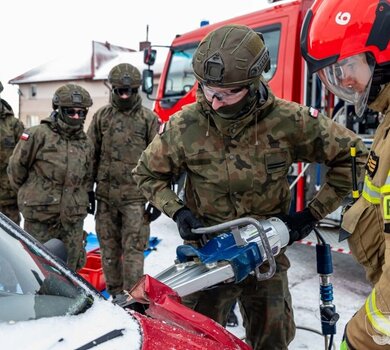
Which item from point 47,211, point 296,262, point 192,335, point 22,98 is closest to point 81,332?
point 192,335

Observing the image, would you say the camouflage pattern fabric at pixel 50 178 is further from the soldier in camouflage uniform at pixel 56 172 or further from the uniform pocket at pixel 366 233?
the uniform pocket at pixel 366 233

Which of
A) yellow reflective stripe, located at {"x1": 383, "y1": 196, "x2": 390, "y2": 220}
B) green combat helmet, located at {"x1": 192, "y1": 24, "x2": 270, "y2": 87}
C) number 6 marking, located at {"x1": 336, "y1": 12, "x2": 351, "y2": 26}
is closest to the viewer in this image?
yellow reflective stripe, located at {"x1": 383, "y1": 196, "x2": 390, "y2": 220}

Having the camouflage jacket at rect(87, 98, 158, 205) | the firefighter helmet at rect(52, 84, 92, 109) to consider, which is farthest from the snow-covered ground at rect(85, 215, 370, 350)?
the firefighter helmet at rect(52, 84, 92, 109)

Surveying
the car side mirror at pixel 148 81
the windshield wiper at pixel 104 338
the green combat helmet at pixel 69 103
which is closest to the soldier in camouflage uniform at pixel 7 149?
the green combat helmet at pixel 69 103

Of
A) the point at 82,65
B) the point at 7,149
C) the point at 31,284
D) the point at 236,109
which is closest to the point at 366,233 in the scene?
the point at 236,109

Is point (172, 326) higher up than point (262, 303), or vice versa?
point (172, 326)

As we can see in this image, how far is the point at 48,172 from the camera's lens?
3.56 meters

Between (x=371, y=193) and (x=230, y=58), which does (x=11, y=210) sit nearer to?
(x=230, y=58)

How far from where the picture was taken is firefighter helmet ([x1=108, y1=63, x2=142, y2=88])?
3998 millimetres

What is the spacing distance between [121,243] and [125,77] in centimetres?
140

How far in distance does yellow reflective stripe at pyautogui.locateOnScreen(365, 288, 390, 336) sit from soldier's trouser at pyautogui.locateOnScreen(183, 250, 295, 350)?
39.2 inches

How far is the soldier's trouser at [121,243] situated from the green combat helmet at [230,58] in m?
2.12

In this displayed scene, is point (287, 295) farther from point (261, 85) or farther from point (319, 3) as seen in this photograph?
point (319, 3)

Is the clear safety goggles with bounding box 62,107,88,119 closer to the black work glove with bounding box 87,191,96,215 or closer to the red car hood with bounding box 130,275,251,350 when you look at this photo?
the black work glove with bounding box 87,191,96,215
